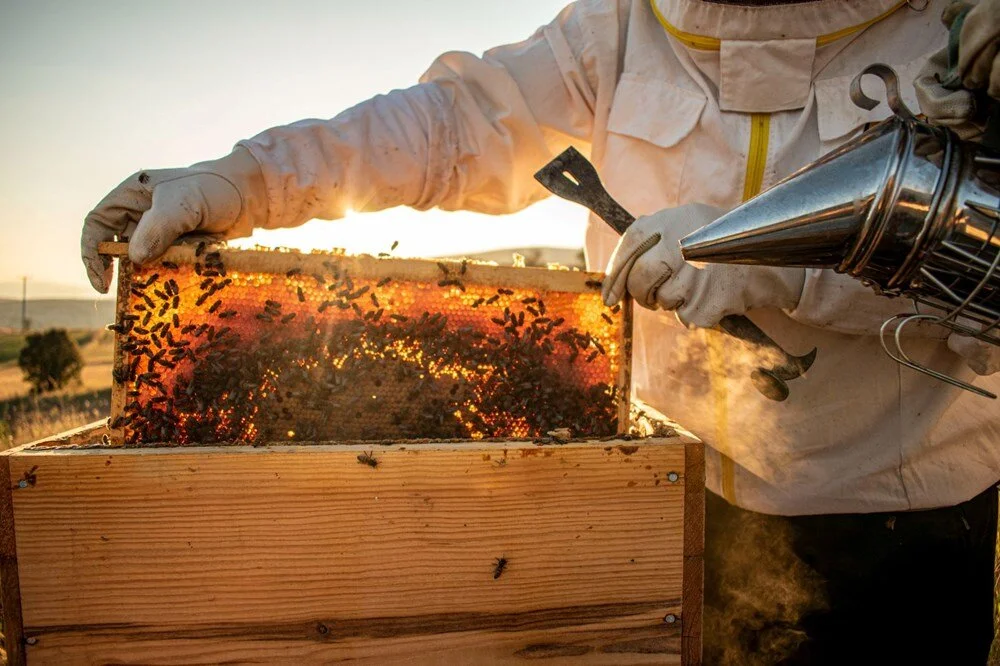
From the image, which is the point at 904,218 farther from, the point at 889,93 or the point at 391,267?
the point at 391,267

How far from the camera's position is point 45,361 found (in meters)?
22.3

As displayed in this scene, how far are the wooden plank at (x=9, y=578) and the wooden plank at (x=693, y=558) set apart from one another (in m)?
1.93

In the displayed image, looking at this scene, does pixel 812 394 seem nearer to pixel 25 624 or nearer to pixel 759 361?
pixel 759 361

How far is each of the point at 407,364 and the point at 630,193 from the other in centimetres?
149

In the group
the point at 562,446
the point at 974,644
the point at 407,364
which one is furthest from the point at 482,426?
the point at 974,644

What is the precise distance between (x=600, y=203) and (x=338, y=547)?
1589 mm

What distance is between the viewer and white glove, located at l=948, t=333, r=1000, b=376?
90.2 inches

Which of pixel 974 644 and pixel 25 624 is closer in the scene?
pixel 25 624

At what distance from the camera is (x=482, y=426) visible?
2.44 metres

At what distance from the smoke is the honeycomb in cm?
133

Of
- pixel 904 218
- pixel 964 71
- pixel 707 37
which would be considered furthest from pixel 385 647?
pixel 707 37

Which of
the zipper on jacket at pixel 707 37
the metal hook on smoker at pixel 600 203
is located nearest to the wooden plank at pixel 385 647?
the metal hook on smoker at pixel 600 203

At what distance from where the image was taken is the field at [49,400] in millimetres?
8867

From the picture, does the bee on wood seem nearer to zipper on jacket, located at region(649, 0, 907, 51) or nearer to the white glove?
the white glove
